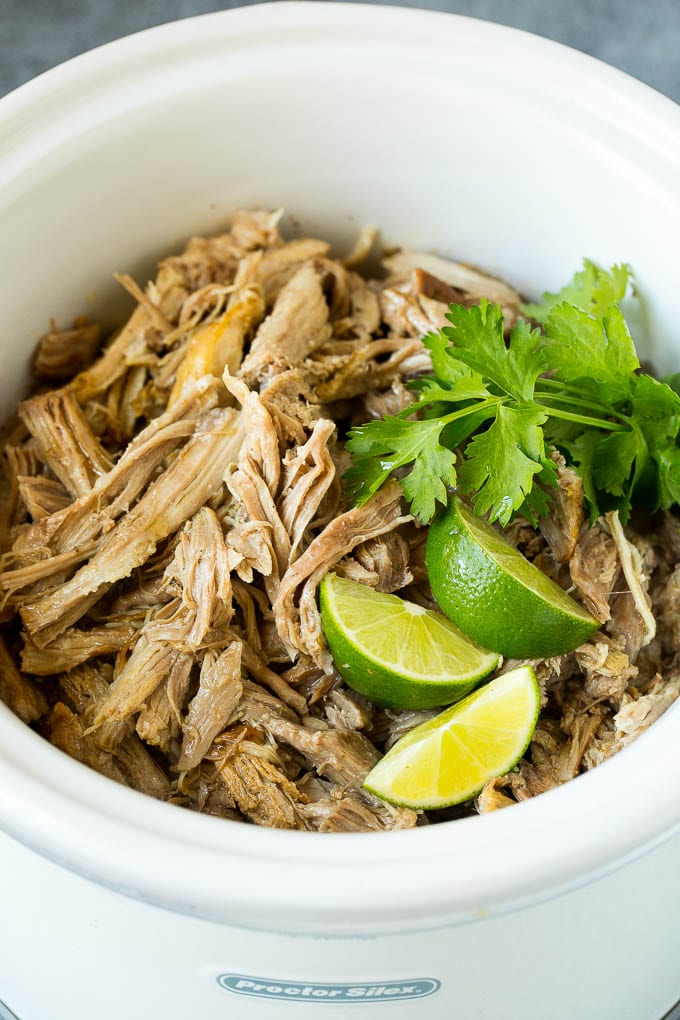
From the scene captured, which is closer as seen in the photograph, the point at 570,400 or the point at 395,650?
the point at 395,650

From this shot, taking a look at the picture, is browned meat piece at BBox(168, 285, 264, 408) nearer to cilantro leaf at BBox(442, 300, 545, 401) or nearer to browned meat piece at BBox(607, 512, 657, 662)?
cilantro leaf at BBox(442, 300, 545, 401)

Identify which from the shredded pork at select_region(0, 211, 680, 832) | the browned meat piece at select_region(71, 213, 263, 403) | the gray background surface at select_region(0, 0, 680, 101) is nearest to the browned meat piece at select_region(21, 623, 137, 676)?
the shredded pork at select_region(0, 211, 680, 832)

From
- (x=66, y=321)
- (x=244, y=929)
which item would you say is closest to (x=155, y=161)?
(x=66, y=321)

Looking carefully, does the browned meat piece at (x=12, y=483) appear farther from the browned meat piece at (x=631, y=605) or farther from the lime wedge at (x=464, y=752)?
the browned meat piece at (x=631, y=605)

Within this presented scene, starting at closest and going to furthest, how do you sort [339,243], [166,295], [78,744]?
[78,744]
[166,295]
[339,243]

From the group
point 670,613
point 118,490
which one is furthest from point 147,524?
point 670,613

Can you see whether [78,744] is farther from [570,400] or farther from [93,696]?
[570,400]

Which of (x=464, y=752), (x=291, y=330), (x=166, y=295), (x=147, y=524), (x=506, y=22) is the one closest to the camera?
(x=464, y=752)

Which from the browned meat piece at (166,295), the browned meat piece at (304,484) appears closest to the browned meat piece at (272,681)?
the browned meat piece at (304,484)
